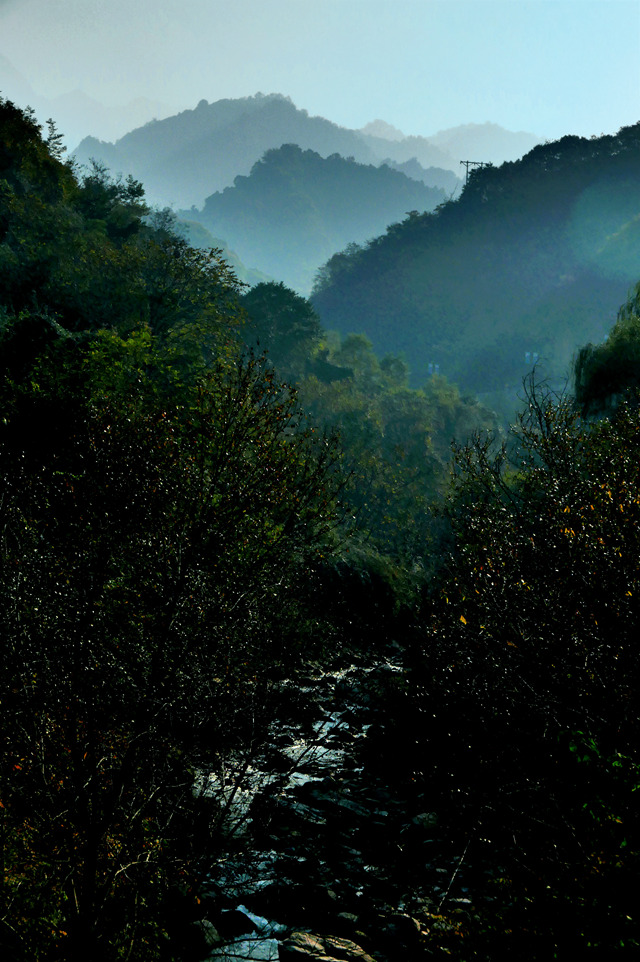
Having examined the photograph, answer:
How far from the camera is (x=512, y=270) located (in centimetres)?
12525

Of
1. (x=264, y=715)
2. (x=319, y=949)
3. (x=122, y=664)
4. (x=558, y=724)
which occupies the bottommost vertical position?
(x=319, y=949)

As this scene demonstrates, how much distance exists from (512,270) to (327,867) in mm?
127783

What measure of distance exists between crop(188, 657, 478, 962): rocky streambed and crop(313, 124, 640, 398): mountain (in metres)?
104

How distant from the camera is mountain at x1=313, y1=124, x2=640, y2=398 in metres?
116

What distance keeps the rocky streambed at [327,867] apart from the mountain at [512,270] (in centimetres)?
10388

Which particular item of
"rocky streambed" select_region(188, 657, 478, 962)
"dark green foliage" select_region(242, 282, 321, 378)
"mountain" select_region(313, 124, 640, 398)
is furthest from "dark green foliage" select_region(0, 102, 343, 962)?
"mountain" select_region(313, 124, 640, 398)

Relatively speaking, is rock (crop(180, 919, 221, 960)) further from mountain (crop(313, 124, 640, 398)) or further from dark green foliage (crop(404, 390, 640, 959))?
mountain (crop(313, 124, 640, 398))

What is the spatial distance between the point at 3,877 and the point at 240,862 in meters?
5.17

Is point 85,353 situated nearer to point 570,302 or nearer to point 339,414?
point 339,414

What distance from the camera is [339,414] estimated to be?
212 ft

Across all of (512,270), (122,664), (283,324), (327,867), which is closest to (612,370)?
(327,867)

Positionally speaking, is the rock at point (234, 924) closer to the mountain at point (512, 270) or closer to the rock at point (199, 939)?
the rock at point (199, 939)

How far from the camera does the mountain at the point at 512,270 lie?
11612cm

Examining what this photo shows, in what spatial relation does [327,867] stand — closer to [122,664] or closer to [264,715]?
[264,715]
